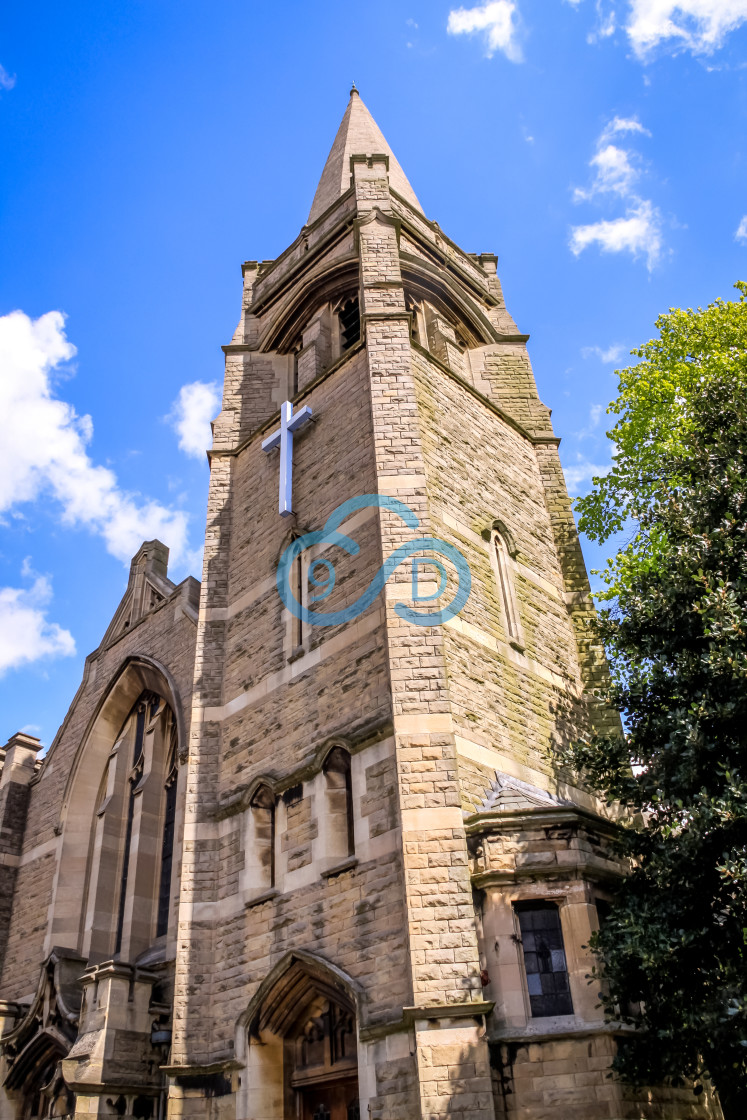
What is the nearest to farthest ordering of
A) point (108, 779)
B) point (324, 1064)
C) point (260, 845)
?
point (324, 1064) < point (260, 845) < point (108, 779)

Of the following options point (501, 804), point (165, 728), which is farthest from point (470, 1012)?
point (165, 728)

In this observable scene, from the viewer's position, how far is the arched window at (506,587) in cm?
1347

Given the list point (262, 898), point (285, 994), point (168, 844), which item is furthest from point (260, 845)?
point (168, 844)

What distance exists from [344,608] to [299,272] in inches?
364

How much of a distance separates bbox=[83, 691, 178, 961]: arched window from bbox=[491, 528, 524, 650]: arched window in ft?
21.9

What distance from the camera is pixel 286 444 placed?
15.3 metres

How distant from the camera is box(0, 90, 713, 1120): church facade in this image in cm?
960

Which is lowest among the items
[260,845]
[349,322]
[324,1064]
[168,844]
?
[324,1064]

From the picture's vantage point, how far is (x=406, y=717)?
10727 mm

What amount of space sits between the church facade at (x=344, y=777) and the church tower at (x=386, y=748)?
0.12 ft

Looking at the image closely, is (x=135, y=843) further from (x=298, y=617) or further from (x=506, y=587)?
(x=506, y=587)

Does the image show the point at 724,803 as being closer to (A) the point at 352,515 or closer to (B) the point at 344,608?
(B) the point at 344,608

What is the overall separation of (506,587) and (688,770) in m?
5.48

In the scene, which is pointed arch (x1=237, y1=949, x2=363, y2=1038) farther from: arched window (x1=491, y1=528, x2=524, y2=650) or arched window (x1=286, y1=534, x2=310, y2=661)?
arched window (x1=491, y1=528, x2=524, y2=650)
